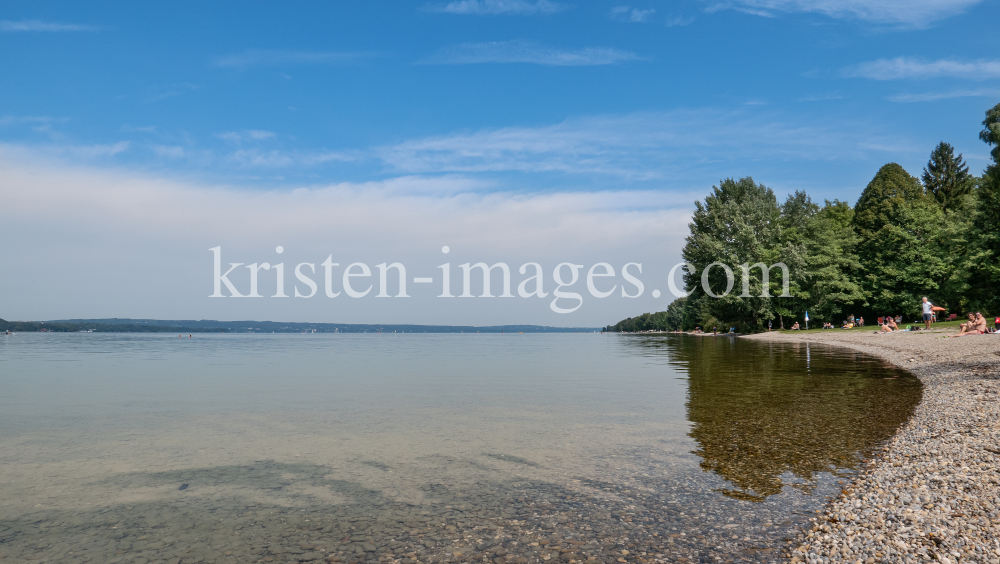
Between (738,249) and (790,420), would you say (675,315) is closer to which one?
(738,249)

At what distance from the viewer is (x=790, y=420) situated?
1255 cm

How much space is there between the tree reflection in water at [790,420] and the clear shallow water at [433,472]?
0.23 ft

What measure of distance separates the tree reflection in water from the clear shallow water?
7 cm

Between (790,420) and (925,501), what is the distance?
632cm

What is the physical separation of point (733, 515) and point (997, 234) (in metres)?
50.3

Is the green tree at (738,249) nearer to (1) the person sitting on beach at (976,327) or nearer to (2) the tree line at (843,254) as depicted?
(2) the tree line at (843,254)

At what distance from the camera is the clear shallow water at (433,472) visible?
615cm

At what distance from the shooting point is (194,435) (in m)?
12.5

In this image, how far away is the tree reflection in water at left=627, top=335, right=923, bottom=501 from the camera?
8703 millimetres

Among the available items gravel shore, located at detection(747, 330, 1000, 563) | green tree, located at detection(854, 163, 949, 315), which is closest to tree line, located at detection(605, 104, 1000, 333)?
green tree, located at detection(854, 163, 949, 315)

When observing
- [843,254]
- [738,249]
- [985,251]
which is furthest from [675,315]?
[985,251]

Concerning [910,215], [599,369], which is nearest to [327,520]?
[599,369]

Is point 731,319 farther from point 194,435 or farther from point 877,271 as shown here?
point 194,435

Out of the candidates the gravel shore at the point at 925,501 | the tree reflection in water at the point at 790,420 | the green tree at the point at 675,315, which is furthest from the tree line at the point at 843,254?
the green tree at the point at 675,315
